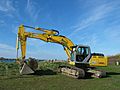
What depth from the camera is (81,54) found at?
22344 mm

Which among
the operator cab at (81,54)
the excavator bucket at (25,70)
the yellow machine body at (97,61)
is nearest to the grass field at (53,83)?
the excavator bucket at (25,70)

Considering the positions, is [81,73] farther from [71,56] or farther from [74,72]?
[71,56]

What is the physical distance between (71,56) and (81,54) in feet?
4.27

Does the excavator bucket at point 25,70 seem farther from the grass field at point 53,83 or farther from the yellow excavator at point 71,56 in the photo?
the grass field at point 53,83

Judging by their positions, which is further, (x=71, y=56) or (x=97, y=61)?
(x=71, y=56)

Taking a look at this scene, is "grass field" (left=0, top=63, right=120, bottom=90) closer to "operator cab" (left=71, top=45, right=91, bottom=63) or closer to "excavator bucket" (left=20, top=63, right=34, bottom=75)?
"excavator bucket" (left=20, top=63, right=34, bottom=75)

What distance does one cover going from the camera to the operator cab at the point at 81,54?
22.1m

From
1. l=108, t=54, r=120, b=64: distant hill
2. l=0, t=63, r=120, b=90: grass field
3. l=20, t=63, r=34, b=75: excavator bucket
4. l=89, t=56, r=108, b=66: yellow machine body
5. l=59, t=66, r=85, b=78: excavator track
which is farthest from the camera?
l=108, t=54, r=120, b=64: distant hill

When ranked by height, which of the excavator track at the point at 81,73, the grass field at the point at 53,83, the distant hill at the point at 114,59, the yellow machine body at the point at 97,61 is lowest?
the grass field at the point at 53,83

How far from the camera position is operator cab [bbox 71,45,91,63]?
22.1m

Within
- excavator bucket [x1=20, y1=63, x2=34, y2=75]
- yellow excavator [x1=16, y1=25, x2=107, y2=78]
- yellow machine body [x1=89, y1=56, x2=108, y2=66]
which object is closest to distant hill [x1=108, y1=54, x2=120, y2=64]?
yellow excavator [x1=16, y1=25, x2=107, y2=78]

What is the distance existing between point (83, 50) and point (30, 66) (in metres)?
5.46

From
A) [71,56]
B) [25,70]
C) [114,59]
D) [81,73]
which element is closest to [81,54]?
[71,56]

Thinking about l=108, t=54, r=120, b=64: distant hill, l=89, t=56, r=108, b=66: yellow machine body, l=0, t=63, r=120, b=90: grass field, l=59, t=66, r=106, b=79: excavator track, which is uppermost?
l=108, t=54, r=120, b=64: distant hill
